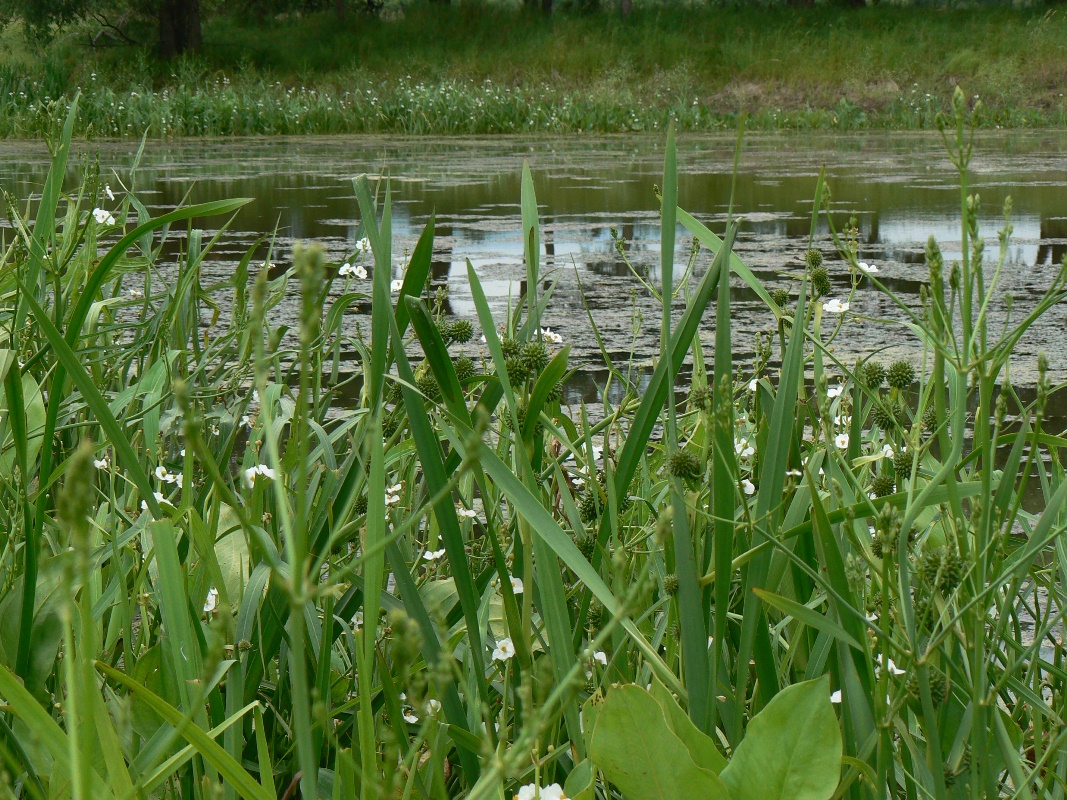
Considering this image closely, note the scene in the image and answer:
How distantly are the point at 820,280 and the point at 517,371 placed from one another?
1.31ft

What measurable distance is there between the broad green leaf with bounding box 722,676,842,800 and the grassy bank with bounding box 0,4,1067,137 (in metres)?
11.1

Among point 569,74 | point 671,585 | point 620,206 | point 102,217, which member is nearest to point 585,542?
point 671,585

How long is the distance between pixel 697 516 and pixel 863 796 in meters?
0.29

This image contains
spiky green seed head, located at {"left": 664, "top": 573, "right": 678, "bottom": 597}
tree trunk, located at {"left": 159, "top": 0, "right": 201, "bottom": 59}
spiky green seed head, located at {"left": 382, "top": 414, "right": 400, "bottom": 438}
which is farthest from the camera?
tree trunk, located at {"left": 159, "top": 0, "right": 201, "bottom": 59}

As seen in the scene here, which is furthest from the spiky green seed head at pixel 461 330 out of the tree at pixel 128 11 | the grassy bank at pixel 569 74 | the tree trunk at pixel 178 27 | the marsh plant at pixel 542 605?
the tree trunk at pixel 178 27

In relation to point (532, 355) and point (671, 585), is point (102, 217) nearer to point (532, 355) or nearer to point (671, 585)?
point (532, 355)

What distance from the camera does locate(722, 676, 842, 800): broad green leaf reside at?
783 millimetres

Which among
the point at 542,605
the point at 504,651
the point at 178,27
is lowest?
the point at 504,651

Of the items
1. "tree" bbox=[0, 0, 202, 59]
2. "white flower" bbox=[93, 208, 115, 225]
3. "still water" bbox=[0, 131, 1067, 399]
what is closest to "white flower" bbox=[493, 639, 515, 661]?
"still water" bbox=[0, 131, 1067, 399]

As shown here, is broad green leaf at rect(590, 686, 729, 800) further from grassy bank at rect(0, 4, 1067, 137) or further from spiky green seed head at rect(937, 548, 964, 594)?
grassy bank at rect(0, 4, 1067, 137)

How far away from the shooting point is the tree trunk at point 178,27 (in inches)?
825

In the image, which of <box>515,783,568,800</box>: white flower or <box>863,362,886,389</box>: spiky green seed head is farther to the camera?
<box>863,362,886,389</box>: spiky green seed head

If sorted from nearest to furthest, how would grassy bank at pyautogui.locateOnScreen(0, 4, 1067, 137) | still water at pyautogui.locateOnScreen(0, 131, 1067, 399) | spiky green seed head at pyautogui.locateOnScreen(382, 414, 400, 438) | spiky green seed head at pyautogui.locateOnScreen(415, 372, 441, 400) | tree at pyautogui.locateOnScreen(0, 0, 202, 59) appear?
1. spiky green seed head at pyautogui.locateOnScreen(415, 372, 441, 400)
2. spiky green seed head at pyautogui.locateOnScreen(382, 414, 400, 438)
3. still water at pyautogui.locateOnScreen(0, 131, 1067, 399)
4. grassy bank at pyautogui.locateOnScreen(0, 4, 1067, 137)
5. tree at pyautogui.locateOnScreen(0, 0, 202, 59)

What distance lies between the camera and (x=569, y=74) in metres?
18.7
